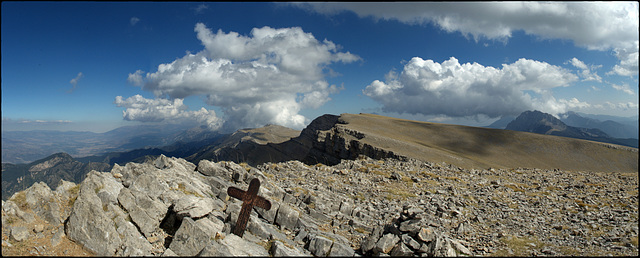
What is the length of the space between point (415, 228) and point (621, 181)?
30.6m

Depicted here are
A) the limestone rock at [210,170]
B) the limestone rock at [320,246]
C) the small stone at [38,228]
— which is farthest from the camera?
the limestone rock at [210,170]

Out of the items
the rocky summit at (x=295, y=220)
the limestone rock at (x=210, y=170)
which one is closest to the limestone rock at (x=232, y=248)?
the rocky summit at (x=295, y=220)

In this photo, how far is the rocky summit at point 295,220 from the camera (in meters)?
13.3

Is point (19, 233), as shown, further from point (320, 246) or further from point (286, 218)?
point (320, 246)

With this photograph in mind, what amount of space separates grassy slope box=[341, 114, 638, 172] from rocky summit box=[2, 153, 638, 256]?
132 ft

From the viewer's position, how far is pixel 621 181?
99.5ft

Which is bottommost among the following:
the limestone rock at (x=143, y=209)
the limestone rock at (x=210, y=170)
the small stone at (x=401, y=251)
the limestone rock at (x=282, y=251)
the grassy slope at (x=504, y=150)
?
the limestone rock at (x=282, y=251)

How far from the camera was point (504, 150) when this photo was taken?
92.5 metres

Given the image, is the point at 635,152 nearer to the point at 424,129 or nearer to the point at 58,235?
the point at 424,129

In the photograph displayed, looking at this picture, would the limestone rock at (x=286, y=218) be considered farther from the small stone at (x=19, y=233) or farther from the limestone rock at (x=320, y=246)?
the small stone at (x=19, y=233)

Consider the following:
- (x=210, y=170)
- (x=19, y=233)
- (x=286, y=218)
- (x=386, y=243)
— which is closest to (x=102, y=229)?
(x=19, y=233)

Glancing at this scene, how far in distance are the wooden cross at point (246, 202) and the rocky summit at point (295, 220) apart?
584 mm

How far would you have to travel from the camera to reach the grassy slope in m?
71.1

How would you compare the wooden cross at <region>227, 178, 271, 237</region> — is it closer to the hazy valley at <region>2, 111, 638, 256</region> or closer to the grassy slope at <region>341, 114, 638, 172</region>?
the hazy valley at <region>2, 111, 638, 256</region>
